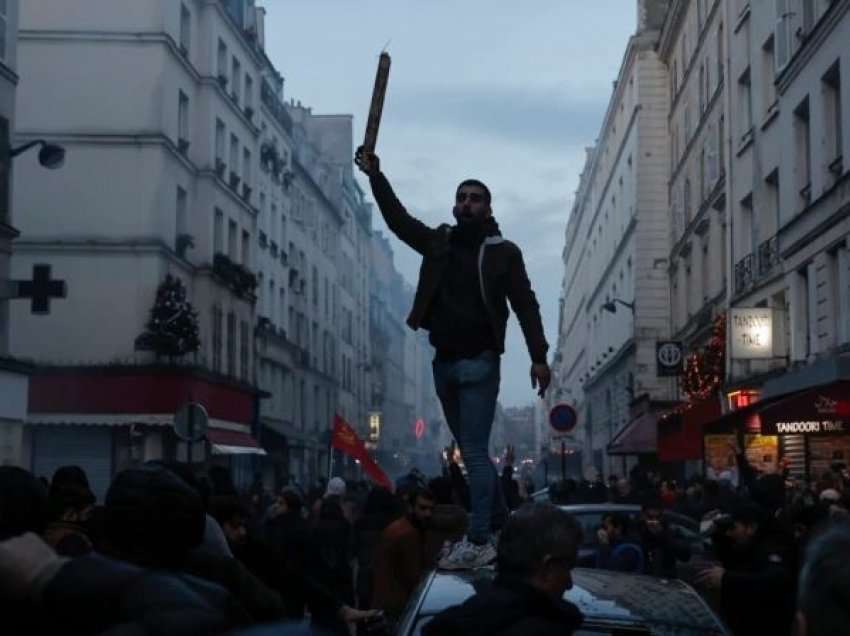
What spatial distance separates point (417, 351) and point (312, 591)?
13759cm

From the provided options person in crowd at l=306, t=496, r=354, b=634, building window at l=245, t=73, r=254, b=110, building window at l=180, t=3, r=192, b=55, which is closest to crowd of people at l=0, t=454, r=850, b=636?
person in crowd at l=306, t=496, r=354, b=634

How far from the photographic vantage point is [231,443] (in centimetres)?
4653

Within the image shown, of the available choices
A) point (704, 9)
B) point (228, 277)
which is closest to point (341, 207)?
point (228, 277)

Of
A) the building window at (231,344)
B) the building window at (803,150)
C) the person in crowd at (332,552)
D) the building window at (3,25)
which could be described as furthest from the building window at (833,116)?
the building window at (231,344)

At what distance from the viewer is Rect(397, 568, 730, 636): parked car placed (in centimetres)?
529

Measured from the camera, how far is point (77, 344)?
42.1 metres

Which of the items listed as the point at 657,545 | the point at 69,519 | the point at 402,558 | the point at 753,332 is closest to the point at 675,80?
the point at 753,332

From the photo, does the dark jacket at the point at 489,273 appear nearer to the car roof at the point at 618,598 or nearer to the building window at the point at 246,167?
the car roof at the point at 618,598

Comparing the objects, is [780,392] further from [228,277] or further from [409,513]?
[228,277]

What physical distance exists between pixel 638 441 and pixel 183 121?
16.1m

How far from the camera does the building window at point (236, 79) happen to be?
51062 mm

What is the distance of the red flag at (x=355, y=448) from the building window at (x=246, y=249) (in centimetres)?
3129

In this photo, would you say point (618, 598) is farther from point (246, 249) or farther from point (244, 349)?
point (246, 249)

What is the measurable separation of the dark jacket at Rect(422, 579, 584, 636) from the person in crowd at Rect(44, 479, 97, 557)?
1.26 m
